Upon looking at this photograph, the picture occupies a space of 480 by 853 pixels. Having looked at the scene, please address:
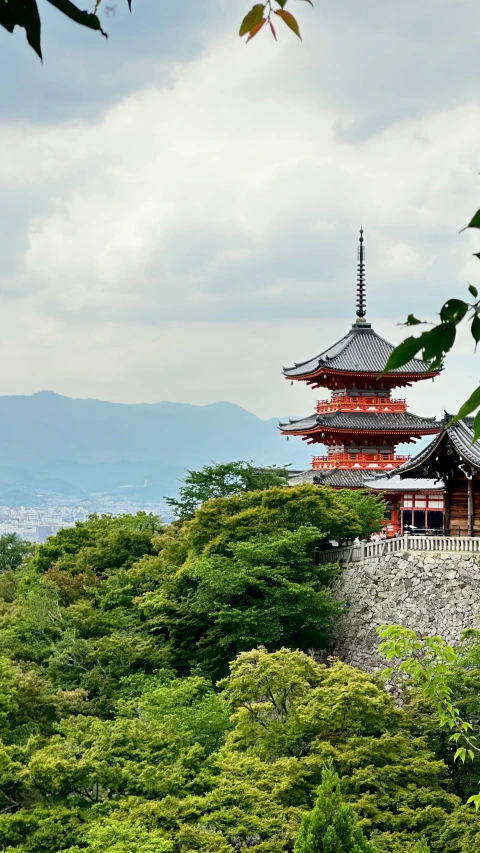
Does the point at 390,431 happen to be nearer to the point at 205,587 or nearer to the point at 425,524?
the point at 425,524

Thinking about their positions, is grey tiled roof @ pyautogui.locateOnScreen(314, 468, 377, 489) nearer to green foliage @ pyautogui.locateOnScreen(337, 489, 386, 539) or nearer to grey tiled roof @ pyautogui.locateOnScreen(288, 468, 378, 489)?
grey tiled roof @ pyautogui.locateOnScreen(288, 468, 378, 489)

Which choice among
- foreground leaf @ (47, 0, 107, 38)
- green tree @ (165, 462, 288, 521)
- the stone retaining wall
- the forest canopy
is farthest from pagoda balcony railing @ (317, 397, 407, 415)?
foreground leaf @ (47, 0, 107, 38)

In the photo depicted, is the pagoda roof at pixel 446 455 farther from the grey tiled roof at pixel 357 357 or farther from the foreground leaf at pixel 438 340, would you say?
the foreground leaf at pixel 438 340

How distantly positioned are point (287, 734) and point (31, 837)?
3.97m

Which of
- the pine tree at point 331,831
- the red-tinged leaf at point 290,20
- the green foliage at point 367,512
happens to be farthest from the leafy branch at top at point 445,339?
the green foliage at point 367,512

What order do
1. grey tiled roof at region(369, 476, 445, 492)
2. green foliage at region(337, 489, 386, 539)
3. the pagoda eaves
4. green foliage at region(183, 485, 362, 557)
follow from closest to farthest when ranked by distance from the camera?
1. green foliage at region(183, 485, 362, 557)
2. green foliage at region(337, 489, 386, 539)
3. grey tiled roof at region(369, 476, 445, 492)
4. the pagoda eaves

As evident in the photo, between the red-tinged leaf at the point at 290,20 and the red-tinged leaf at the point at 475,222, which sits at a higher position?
the red-tinged leaf at the point at 290,20

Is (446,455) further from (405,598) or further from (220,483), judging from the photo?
(220,483)

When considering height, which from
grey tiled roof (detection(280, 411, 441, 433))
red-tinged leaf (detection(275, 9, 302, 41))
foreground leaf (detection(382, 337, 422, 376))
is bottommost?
foreground leaf (detection(382, 337, 422, 376))

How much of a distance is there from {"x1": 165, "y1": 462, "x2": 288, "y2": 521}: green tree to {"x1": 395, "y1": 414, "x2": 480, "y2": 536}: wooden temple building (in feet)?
27.3

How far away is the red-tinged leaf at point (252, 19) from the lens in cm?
213

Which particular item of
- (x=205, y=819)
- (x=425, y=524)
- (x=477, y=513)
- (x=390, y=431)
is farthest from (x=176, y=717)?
(x=390, y=431)

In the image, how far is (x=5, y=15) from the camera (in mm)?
1979

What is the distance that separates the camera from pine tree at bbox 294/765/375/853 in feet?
37.2
